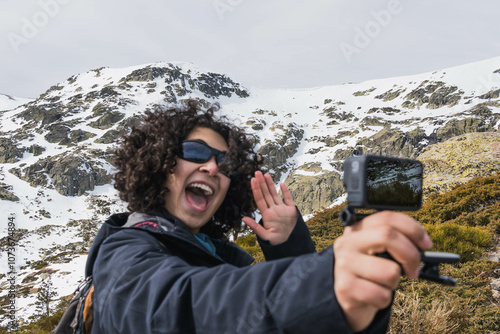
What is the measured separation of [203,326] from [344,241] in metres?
0.54

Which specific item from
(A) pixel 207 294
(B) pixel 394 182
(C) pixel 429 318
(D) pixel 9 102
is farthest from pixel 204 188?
(D) pixel 9 102

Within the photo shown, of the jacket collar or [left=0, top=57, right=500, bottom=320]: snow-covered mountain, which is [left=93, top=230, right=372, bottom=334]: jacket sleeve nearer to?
the jacket collar

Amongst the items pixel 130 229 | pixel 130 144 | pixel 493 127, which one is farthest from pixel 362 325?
pixel 493 127

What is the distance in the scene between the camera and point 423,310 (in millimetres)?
3686

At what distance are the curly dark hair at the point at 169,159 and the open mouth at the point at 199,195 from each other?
0.64ft

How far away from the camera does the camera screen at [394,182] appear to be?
932mm

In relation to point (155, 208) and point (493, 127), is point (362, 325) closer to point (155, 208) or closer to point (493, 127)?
point (155, 208)

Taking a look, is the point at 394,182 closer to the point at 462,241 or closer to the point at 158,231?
the point at 158,231

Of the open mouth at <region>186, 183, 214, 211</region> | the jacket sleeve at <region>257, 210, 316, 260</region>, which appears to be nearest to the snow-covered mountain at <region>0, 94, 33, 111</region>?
the open mouth at <region>186, 183, 214, 211</region>

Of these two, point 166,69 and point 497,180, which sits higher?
point 166,69

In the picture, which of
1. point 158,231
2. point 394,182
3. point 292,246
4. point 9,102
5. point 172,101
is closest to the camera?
point 394,182

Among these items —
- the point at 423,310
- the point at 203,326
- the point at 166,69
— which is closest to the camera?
the point at 203,326

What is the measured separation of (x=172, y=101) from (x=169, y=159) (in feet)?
337

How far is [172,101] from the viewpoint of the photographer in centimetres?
9925
